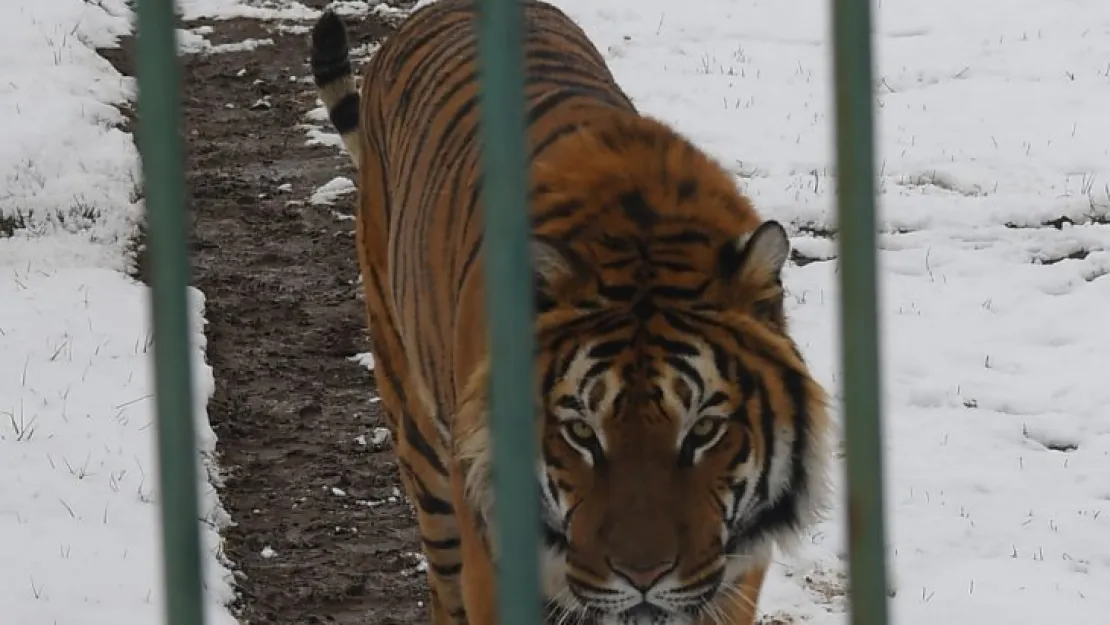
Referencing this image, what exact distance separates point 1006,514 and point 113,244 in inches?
155

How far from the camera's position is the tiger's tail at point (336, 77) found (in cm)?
453

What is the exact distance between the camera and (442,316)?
3.41 meters

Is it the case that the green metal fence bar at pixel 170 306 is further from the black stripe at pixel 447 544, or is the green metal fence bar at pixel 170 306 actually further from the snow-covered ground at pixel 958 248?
the black stripe at pixel 447 544

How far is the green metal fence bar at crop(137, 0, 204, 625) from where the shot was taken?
1.21 meters

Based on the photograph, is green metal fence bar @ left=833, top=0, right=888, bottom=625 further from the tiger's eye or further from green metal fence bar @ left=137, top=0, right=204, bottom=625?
the tiger's eye

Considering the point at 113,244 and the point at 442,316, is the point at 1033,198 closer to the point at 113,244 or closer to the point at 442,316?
the point at 113,244

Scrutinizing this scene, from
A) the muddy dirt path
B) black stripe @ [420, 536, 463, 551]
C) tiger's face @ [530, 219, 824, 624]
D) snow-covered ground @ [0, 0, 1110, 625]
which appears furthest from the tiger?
the muddy dirt path

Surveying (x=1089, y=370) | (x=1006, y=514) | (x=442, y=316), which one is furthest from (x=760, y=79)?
(x=442, y=316)

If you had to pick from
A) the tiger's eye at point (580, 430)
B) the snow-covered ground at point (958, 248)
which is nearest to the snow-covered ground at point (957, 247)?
the snow-covered ground at point (958, 248)

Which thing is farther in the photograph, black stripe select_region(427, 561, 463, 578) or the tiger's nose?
black stripe select_region(427, 561, 463, 578)

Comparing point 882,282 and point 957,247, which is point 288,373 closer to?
point 882,282

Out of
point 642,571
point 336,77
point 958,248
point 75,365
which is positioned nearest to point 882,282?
point 958,248

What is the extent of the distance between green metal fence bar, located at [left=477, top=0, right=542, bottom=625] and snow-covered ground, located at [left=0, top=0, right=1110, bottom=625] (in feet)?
7.69

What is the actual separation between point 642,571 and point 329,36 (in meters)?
2.42
